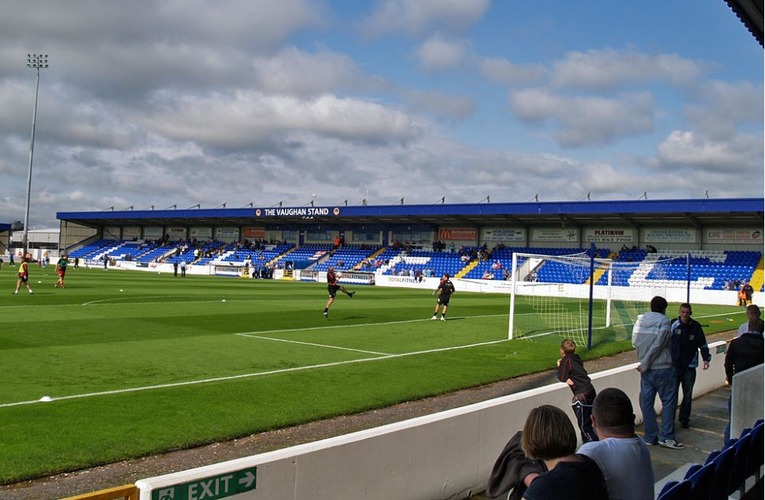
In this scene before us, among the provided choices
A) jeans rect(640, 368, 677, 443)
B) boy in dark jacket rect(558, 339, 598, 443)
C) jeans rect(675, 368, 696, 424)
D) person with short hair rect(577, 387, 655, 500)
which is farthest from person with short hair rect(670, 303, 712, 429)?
person with short hair rect(577, 387, 655, 500)

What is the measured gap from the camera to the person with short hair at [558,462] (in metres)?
3.11

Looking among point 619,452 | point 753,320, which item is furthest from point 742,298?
point 619,452

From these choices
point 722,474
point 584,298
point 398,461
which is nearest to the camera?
point 722,474

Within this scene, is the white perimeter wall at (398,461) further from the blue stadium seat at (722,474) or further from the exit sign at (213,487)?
the blue stadium seat at (722,474)

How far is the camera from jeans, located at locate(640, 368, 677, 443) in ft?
27.1

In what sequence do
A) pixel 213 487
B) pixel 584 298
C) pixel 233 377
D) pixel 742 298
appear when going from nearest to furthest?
1. pixel 213 487
2. pixel 233 377
3. pixel 584 298
4. pixel 742 298

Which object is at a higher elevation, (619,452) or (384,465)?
(619,452)

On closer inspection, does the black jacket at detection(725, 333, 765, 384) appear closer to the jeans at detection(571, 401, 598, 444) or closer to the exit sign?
the jeans at detection(571, 401, 598, 444)

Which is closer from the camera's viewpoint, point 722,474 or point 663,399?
point 722,474

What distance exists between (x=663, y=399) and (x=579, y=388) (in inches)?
74.9

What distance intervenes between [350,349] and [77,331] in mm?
7228

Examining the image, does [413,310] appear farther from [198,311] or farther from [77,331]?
[77,331]

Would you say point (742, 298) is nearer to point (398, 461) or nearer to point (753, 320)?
point (753, 320)

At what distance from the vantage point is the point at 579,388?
23.7ft
